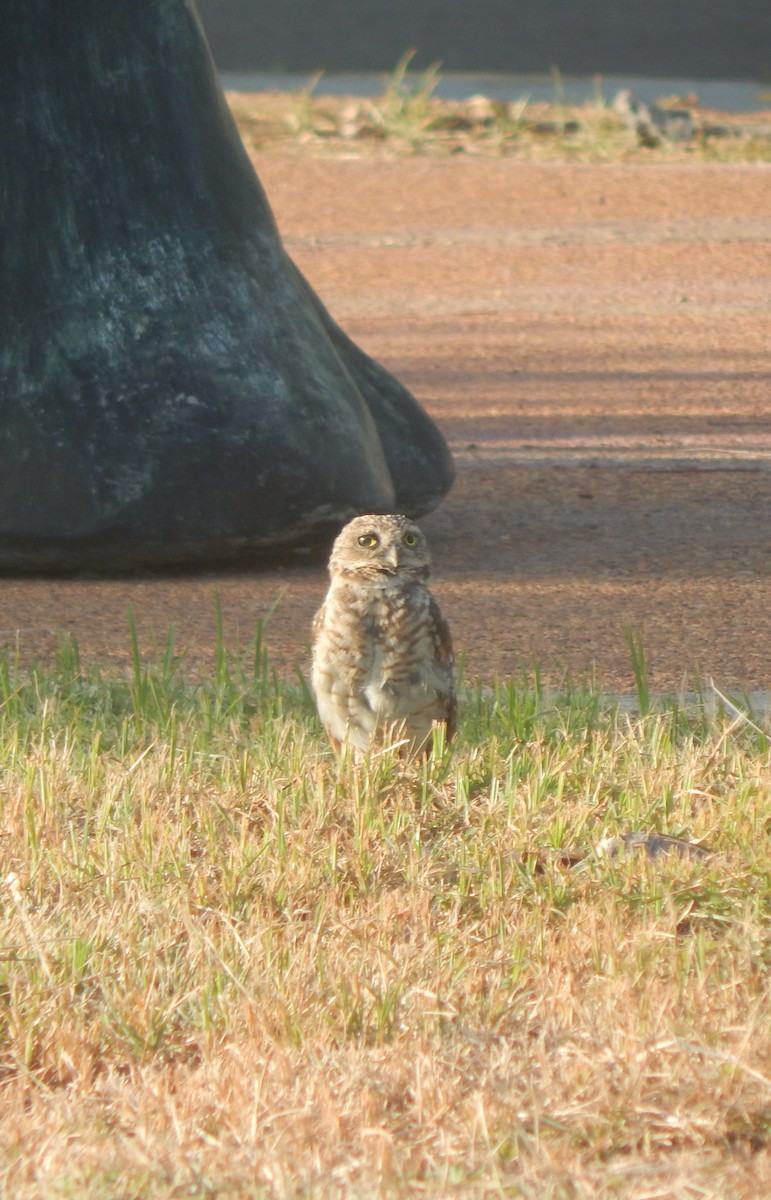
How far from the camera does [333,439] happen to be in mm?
6637

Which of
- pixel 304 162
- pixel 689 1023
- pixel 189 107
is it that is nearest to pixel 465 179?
pixel 304 162

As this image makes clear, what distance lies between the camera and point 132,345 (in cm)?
655

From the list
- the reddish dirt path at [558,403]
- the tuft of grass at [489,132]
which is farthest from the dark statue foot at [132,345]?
the tuft of grass at [489,132]

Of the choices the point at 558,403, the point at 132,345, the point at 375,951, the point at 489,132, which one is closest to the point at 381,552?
the point at 375,951

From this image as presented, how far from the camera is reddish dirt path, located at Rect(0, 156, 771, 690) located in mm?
6156

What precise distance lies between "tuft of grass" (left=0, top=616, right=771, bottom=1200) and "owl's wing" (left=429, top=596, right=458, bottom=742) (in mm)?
116

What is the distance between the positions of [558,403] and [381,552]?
5.07 metres

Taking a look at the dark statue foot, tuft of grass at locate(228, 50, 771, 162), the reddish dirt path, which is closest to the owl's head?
the reddish dirt path

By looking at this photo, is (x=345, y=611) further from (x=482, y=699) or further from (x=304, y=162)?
(x=304, y=162)

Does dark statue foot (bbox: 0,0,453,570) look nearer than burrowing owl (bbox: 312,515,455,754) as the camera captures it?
No

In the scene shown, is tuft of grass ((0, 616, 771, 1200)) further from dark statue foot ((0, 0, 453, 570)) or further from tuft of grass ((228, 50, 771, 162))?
tuft of grass ((228, 50, 771, 162))

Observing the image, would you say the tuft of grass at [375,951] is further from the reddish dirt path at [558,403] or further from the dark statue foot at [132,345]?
the dark statue foot at [132,345]

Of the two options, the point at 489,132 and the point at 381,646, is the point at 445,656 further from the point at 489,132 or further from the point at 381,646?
the point at 489,132

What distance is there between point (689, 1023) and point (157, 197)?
14.1 ft
